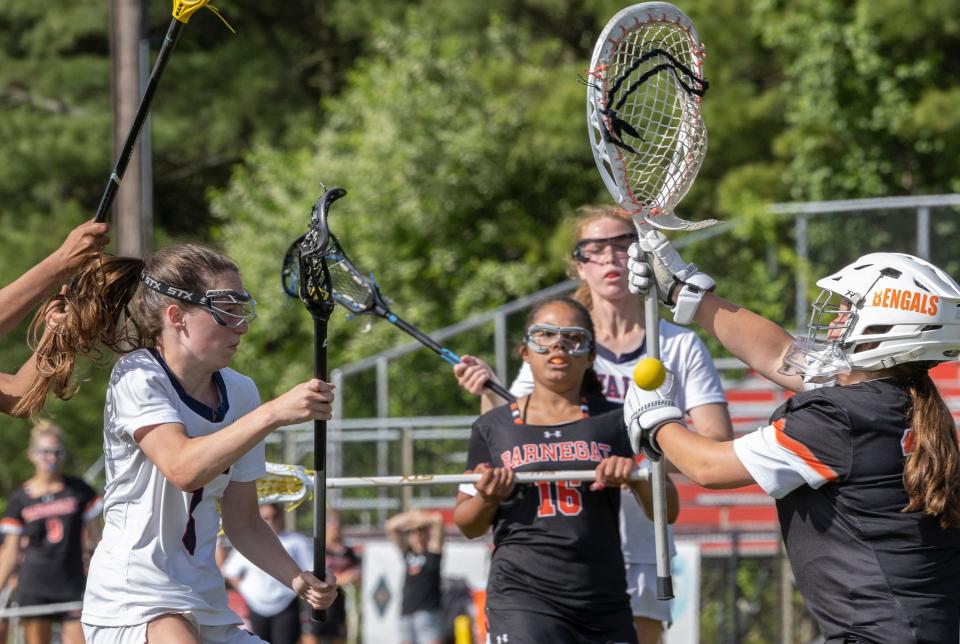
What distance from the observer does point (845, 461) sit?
4.08 metres

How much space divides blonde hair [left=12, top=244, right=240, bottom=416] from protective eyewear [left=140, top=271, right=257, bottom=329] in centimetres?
3

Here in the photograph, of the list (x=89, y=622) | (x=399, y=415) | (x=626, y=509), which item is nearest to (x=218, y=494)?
(x=89, y=622)

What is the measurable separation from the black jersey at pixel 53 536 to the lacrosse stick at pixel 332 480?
205 inches

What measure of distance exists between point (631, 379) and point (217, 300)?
1983mm

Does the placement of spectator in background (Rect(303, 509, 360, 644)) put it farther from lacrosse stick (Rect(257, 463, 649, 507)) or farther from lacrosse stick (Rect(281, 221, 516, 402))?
lacrosse stick (Rect(257, 463, 649, 507))

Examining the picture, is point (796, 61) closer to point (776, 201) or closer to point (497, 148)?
point (776, 201)

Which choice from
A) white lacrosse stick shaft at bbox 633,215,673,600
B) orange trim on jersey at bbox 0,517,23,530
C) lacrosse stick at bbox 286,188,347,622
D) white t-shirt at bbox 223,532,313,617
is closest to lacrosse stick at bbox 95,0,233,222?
lacrosse stick at bbox 286,188,347,622

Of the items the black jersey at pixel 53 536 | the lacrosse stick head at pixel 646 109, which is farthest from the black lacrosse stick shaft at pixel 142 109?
the black jersey at pixel 53 536

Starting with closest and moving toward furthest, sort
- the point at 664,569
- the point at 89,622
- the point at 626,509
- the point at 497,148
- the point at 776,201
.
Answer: the point at 89,622 → the point at 664,569 → the point at 626,509 → the point at 776,201 → the point at 497,148

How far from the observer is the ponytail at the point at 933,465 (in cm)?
402

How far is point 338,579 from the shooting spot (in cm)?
1274

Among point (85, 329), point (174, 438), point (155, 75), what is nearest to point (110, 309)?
point (85, 329)

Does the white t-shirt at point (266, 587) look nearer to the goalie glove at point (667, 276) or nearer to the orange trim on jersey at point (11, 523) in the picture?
the orange trim on jersey at point (11, 523)

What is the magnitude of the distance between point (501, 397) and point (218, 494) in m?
1.80
